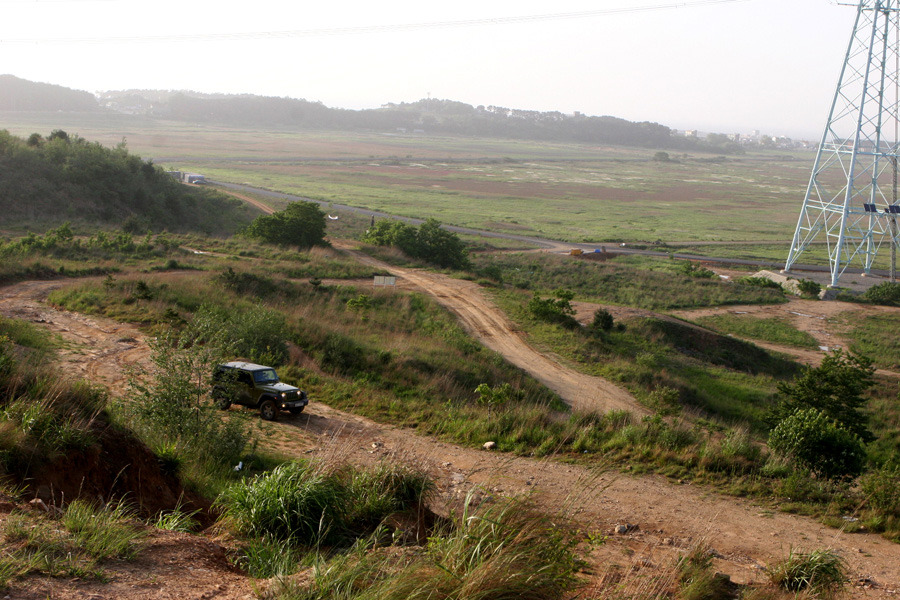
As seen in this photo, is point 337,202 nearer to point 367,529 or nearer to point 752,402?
point 752,402

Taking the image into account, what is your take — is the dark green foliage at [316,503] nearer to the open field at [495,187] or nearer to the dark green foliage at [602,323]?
the dark green foliage at [602,323]

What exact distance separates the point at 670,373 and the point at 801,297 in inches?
1347

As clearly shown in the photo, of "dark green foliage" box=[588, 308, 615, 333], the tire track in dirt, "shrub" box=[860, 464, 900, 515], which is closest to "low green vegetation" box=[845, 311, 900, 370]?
"dark green foliage" box=[588, 308, 615, 333]

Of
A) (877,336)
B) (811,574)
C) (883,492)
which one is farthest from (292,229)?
(811,574)

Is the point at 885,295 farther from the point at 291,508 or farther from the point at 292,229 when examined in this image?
the point at 291,508

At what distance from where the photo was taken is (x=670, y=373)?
2848 cm

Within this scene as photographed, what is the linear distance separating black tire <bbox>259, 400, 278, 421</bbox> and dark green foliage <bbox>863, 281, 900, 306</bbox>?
55189mm

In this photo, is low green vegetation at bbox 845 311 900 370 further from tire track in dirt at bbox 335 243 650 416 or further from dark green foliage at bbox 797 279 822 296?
tire track in dirt at bbox 335 243 650 416

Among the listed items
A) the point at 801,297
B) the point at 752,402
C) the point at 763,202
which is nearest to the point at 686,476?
the point at 752,402

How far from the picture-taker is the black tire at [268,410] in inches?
635

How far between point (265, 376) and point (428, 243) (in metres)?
34.7

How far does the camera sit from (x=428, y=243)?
51.0 meters

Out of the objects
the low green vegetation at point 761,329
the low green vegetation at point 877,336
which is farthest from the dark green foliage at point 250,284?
the low green vegetation at point 877,336

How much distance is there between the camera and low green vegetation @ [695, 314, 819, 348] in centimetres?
4212
